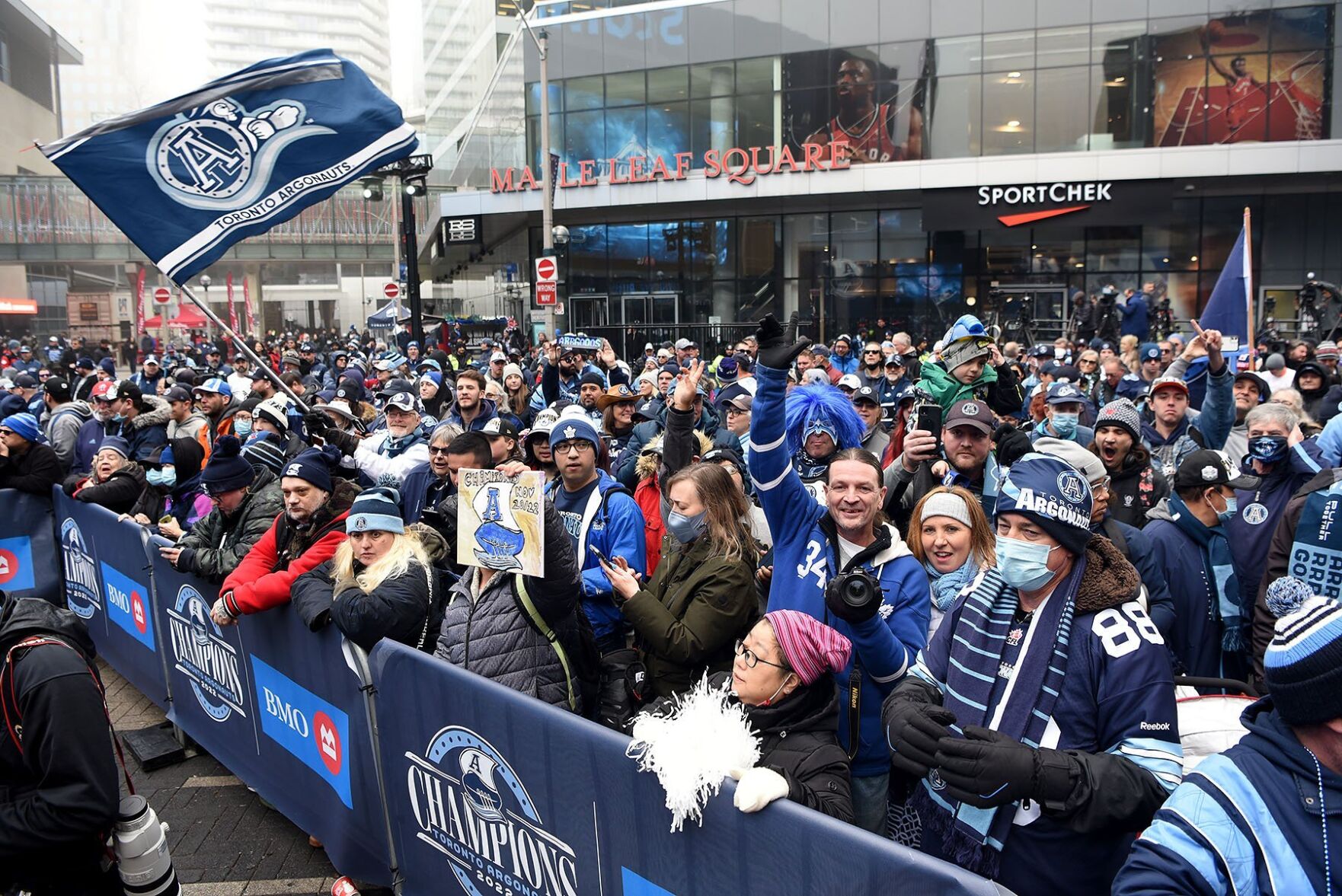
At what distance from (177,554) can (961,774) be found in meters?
4.92

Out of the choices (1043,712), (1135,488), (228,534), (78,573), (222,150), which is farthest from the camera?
(78,573)

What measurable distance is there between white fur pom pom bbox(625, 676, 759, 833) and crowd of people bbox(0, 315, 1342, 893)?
0.43 feet

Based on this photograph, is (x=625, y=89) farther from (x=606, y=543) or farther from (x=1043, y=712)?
(x=1043, y=712)

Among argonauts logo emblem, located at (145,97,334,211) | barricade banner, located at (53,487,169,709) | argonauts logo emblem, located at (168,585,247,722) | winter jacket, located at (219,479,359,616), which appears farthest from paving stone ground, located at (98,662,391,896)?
argonauts logo emblem, located at (145,97,334,211)

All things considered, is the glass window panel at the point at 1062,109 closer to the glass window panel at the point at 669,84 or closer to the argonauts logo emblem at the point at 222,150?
the glass window panel at the point at 669,84

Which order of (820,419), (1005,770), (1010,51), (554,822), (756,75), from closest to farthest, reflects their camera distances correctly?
(1005,770) < (554,822) < (820,419) < (1010,51) < (756,75)

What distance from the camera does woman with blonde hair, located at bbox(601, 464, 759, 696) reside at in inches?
142

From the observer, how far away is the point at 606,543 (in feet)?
15.2

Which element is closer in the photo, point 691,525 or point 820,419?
point 691,525

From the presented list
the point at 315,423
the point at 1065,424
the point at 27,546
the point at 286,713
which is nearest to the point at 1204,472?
the point at 1065,424

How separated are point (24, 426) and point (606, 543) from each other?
631 cm

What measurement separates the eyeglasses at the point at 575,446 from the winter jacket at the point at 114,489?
4488 millimetres

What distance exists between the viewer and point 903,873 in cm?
218

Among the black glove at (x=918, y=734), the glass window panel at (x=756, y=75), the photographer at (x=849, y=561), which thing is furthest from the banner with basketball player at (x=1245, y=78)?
the black glove at (x=918, y=734)
